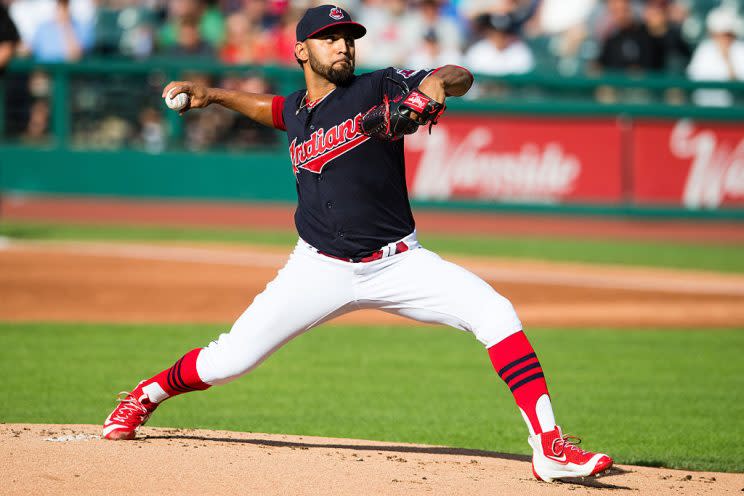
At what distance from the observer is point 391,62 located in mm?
15953

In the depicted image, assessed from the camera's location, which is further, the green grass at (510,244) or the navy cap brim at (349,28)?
the green grass at (510,244)

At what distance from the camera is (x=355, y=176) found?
4.86m

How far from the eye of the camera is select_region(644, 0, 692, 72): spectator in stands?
52.3 ft

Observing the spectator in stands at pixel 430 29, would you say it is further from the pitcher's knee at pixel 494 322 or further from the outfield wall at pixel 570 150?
the pitcher's knee at pixel 494 322

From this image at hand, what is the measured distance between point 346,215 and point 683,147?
1133cm

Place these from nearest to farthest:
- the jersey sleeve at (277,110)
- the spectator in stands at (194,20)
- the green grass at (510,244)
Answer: the jersey sleeve at (277,110), the green grass at (510,244), the spectator in stands at (194,20)

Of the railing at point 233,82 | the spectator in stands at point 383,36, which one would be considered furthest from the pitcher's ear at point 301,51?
the spectator in stands at point 383,36

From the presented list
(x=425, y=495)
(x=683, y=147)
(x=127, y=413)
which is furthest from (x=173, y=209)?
(x=425, y=495)

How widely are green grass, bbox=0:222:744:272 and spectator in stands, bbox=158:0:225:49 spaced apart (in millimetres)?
3291

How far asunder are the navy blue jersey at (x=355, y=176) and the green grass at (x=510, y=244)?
8649 millimetres

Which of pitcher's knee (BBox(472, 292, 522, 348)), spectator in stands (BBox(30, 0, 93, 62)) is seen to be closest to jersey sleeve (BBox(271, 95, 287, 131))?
pitcher's knee (BBox(472, 292, 522, 348))

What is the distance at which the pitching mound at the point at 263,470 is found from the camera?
14.5 ft

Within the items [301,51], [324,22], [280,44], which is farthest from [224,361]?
[280,44]

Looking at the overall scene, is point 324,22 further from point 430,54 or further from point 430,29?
point 430,29
